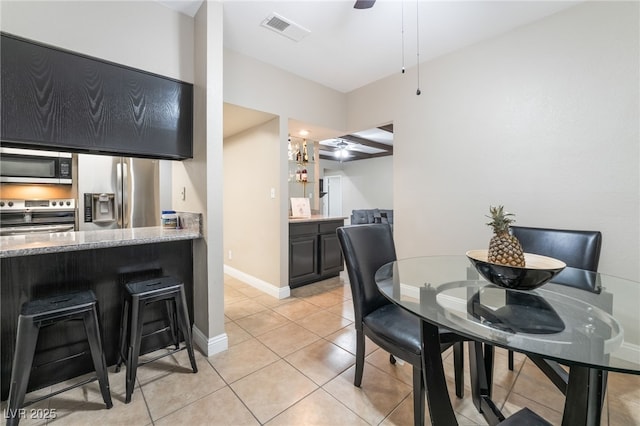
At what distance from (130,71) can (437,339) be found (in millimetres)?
2636

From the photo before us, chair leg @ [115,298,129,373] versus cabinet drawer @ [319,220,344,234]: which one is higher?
cabinet drawer @ [319,220,344,234]

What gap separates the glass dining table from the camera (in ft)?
2.72

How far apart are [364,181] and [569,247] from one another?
25.6 ft

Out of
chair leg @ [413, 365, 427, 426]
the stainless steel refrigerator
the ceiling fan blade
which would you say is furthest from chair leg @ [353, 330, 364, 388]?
the stainless steel refrigerator

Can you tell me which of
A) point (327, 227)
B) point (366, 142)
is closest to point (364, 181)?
point (366, 142)

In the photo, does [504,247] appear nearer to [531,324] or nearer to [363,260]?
[531,324]

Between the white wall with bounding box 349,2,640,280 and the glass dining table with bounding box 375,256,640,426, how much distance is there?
3.00ft

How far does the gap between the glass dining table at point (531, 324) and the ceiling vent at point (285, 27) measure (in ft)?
7.38

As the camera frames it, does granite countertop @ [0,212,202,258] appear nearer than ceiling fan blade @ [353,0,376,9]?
Yes

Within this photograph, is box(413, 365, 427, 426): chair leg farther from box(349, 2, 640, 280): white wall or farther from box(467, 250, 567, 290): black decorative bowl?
box(349, 2, 640, 280): white wall

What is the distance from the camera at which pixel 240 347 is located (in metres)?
2.13

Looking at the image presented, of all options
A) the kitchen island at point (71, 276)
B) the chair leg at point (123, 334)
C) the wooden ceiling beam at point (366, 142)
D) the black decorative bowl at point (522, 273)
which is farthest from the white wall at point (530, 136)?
the wooden ceiling beam at point (366, 142)

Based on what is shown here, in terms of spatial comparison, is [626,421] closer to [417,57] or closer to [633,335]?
[633,335]

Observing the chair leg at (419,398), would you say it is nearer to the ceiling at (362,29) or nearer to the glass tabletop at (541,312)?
the glass tabletop at (541,312)
